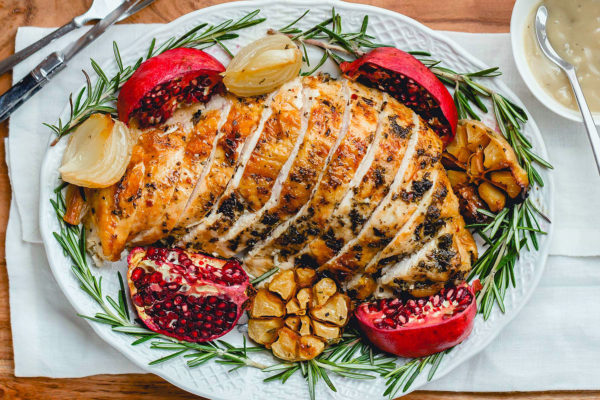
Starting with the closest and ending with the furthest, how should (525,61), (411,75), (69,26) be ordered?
(411,75) → (525,61) → (69,26)

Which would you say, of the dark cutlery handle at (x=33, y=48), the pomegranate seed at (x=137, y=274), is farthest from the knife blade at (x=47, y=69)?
the pomegranate seed at (x=137, y=274)

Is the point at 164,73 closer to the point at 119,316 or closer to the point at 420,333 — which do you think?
the point at 119,316

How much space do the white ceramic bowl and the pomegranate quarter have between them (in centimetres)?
183

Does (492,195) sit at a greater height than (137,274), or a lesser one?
lesser

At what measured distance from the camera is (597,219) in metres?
3.19

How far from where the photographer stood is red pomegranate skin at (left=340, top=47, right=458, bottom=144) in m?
2.74

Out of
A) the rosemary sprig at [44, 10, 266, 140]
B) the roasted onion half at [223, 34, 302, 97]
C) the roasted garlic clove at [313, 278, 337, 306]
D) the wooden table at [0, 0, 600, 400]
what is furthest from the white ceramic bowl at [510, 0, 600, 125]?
the roasted garlic clove at [313, 278, 337, 306]

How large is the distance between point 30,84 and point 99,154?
76 centimetres

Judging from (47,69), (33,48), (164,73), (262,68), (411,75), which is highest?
(33,48)

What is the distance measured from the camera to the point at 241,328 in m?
3.04

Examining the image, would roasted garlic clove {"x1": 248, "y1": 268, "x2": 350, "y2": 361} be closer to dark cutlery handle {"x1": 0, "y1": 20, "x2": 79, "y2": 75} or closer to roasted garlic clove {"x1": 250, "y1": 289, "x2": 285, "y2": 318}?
roasted garlic clove {"x1": 250, "y1": 289, "x2": 285, "y2": 318}

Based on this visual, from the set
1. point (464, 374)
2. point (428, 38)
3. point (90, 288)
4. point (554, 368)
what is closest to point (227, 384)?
point (90, 288)

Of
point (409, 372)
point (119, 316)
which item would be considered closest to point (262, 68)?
point (119, 316)

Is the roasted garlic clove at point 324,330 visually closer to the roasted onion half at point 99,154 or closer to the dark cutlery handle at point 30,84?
the roasted onion half at point 99,154
